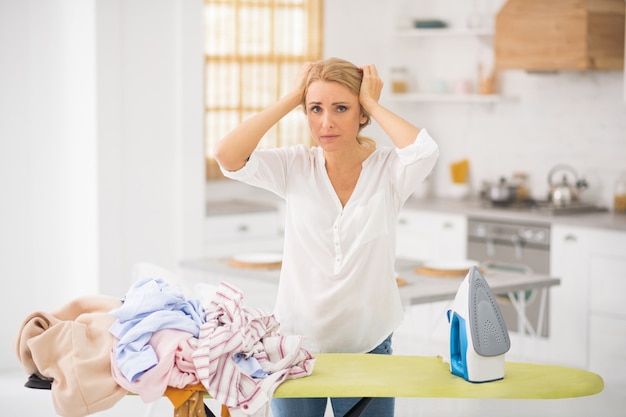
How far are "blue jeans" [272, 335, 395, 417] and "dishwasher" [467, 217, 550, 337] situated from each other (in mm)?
3004

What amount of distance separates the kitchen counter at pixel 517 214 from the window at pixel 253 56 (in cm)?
129

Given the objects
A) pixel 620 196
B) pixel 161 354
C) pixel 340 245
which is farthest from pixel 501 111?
pixel 161 354

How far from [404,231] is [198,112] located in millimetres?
1492

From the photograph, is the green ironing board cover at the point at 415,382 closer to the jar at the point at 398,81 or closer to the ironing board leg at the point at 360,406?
the ironing board leg at the point at 360,406

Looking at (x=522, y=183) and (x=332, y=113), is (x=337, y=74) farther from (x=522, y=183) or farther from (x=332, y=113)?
(x=522, y=183)

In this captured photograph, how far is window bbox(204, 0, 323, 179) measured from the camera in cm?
674

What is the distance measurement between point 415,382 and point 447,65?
4.71m

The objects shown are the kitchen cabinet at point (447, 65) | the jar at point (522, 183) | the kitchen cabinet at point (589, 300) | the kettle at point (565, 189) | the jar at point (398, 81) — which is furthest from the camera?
the jar at point (398, 81)

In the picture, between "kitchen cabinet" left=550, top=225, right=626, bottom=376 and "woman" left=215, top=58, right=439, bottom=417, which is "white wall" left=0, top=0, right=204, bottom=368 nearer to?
"kitchen cabinet" left=550, top=225, right=626, bottom=376

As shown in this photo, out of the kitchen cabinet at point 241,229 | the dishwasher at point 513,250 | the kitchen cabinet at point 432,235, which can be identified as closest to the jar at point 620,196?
the dishwasher at point 513,250

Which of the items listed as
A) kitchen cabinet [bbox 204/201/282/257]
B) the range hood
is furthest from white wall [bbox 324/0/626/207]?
kitchen cabinet [bbox 204/201/282/257]

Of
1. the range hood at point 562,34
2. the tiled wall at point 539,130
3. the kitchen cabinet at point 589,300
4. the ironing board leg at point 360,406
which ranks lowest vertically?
the kitchen cabinet at point 589,300

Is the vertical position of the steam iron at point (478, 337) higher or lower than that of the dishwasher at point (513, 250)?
higher

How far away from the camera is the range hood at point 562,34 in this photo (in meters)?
5.63
